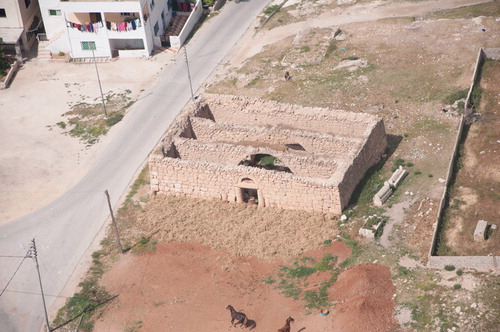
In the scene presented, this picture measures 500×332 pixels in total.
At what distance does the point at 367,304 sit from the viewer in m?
35.4

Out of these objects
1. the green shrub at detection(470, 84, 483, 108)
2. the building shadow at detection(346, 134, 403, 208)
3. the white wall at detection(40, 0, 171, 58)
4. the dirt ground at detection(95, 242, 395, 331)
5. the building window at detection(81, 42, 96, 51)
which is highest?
the white wall at detection(40, 0, 171, 58)

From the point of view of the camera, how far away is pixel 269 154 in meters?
46.6

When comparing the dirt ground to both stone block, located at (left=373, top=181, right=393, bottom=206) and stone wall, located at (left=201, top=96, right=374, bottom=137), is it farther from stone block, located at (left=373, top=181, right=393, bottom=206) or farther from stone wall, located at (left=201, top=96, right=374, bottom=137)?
stone wall, located at (left=201, top=96, right=374, bottom=137)

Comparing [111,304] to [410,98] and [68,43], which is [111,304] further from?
[68,43]

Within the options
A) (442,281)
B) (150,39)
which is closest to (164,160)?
(442,281)

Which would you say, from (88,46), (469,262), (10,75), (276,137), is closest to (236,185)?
(276,137)

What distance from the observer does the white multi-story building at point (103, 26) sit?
64.2 meters

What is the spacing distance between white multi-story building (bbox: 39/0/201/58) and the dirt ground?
27.8 m

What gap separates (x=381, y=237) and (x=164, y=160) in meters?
14.4

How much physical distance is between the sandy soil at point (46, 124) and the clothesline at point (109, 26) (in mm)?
2966

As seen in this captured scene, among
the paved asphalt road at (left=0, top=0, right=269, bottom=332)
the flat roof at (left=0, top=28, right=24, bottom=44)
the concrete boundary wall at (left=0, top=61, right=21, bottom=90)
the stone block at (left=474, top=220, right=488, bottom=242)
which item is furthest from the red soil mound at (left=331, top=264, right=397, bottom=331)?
the flat roof at (left=0, top=28, right=24, bottom=44)

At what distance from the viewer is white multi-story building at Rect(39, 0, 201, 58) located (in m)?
64.2

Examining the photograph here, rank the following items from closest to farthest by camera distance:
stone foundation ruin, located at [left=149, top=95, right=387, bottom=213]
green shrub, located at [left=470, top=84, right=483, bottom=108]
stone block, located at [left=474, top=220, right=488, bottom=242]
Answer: stone block, located at [left=474, top=220, right=488, bottom=242] → stone foundation ruin, located at [left=149, top=95, right=387, bottom=213] → green shrub, located at [left=470, top=84, right=483, bottom=108]

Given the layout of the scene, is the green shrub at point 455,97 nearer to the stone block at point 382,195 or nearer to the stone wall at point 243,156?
the stone block at point 382,195
